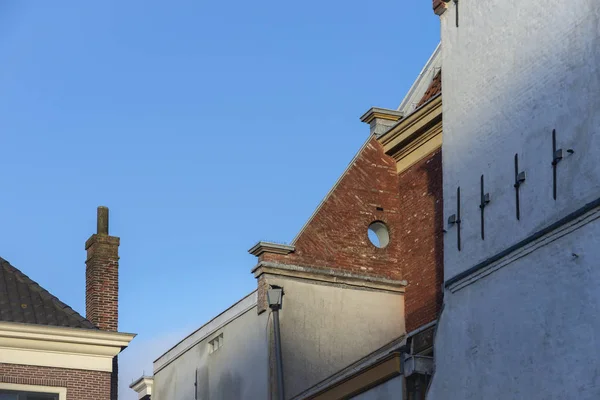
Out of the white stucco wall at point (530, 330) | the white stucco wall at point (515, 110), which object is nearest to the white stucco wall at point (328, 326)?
the white stucco wall at point (530, 330)

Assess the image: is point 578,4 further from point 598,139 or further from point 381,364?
point 381,364

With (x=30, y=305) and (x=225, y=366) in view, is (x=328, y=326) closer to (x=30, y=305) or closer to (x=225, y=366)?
(x=225, y=366)

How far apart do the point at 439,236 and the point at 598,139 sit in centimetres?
1073

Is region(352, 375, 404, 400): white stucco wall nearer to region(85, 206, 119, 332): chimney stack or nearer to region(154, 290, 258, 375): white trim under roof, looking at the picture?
region(85, 206, 119, 332): chimney stack

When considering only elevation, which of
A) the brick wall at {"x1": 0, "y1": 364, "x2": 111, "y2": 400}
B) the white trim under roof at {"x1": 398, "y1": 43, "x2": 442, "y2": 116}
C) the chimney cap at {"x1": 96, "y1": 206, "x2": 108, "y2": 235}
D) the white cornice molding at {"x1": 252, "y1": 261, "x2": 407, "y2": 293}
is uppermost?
the white trim under roof at {"x1": 398, "y1": 43, "x2": 442, "y2": 116}

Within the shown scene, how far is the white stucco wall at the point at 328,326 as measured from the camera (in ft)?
102

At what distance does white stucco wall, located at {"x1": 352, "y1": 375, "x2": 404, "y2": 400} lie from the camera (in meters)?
24.2

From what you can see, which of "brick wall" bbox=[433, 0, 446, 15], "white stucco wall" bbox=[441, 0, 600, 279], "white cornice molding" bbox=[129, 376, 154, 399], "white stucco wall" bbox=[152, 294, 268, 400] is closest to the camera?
"white stucco wall" bbox=[441, 0, 600, 279]

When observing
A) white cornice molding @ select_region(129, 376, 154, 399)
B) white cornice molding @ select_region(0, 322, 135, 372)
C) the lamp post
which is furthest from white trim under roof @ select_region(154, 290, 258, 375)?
white cornice molding @ select_region(0, 322, 135, 372)

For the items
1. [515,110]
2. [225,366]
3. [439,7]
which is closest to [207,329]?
[225,366]

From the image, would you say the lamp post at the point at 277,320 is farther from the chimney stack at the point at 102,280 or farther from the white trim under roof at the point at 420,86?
the white trim under roof at the point at 420,86

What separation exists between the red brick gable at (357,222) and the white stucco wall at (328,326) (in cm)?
60

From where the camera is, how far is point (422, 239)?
31531mm

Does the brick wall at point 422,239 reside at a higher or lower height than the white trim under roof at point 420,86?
lower
